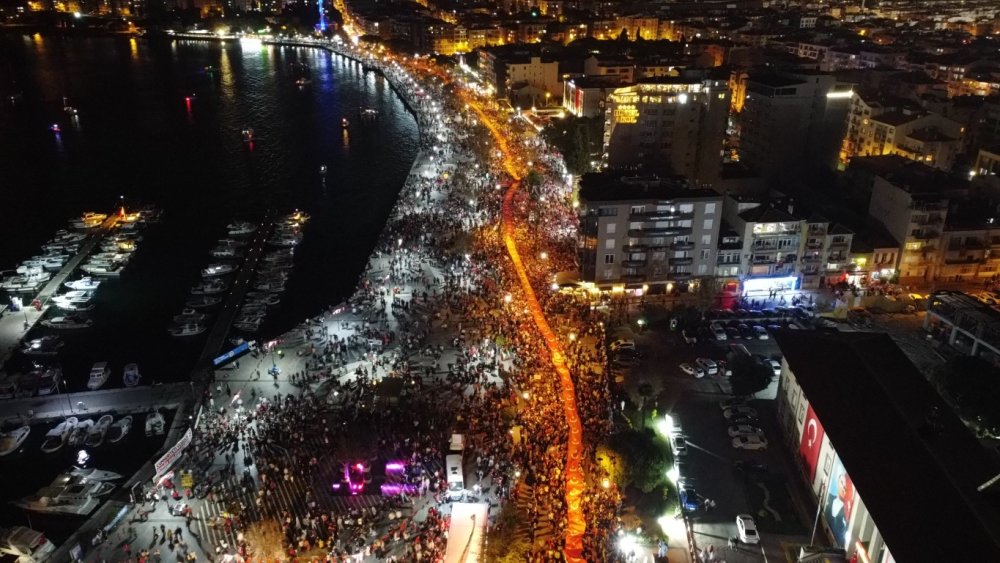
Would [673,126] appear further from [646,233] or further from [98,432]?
[98,432]

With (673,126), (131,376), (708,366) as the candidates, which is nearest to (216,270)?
(131,376)

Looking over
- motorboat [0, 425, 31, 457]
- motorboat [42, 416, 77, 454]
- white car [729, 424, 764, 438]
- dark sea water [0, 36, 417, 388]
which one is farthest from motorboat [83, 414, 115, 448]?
white car [729, 424, 764, 438]

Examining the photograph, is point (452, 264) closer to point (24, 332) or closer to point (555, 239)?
point (555, 239)

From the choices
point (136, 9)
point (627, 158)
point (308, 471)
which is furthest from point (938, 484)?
point (136, 9)

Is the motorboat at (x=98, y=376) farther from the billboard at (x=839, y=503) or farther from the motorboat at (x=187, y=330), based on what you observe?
the billboard at (x=839, y=503)

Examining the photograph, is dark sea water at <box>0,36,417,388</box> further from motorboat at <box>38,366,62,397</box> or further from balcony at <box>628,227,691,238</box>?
balcony at <box>628,227,691,238</box>
